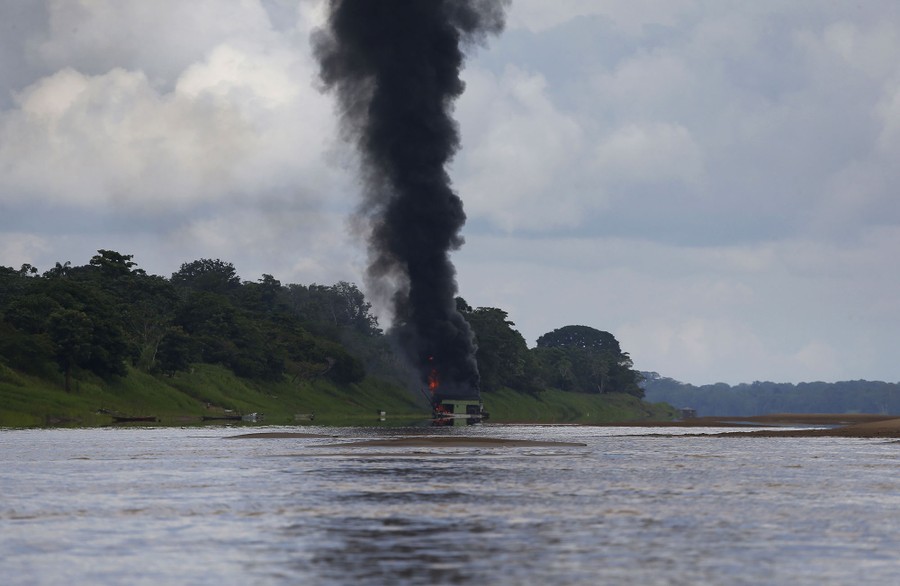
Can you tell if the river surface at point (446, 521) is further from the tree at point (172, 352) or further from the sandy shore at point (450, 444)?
the tree at point (172, 352)

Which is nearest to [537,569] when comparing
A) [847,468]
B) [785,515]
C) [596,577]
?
[596,577]

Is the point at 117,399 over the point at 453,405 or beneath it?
beneath

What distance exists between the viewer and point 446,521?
37094 millimetres

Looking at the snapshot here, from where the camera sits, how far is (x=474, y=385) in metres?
188

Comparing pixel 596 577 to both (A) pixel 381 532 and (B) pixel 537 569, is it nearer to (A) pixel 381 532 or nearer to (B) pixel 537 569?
(B) pixel 537 569

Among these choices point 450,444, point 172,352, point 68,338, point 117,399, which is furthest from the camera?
point 172,352

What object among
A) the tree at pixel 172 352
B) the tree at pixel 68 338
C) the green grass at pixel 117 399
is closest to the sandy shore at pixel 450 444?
the green grass at pixel 117 399

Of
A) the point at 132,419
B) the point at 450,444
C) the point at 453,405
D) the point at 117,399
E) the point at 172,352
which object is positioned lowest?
the point at 450,444

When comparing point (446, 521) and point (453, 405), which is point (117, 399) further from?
point (446, 521)

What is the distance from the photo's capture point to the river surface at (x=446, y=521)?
2728 cm

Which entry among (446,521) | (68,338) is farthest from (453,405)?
(446,521)

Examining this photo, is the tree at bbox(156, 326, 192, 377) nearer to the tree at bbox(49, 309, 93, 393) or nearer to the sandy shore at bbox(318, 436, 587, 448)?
the tree at bbox(49, 309, 93, 393)

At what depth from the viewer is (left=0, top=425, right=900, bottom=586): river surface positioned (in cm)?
2728

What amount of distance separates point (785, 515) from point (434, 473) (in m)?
23.0
